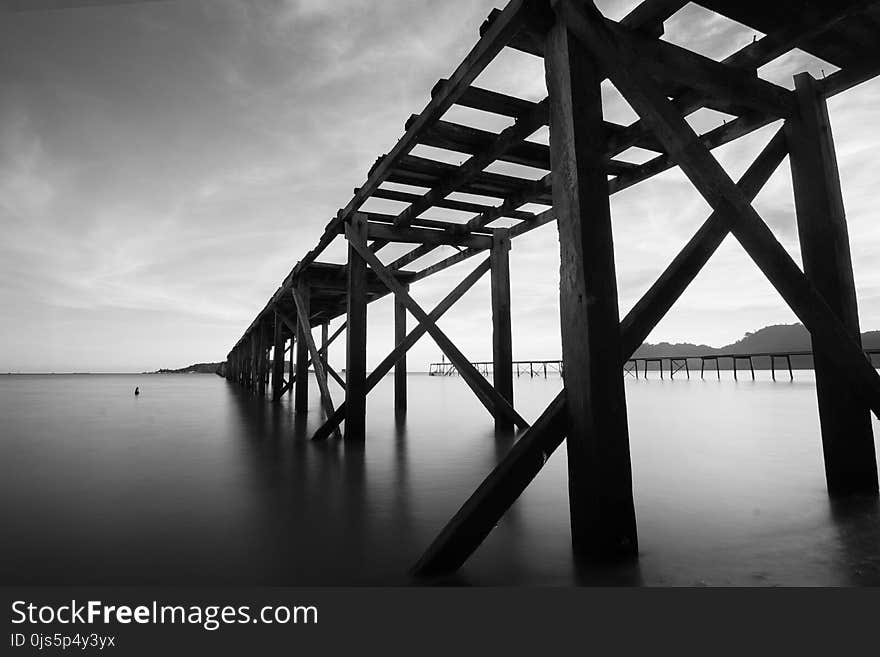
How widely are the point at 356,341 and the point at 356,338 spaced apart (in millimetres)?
44

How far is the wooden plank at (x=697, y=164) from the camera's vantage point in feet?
7.72

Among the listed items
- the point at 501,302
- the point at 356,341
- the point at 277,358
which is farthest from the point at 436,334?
the point at 277,358

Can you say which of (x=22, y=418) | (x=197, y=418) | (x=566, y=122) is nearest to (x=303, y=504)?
(x=566, y=122)

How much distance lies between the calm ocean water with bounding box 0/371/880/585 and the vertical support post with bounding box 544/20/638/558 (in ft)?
0.85

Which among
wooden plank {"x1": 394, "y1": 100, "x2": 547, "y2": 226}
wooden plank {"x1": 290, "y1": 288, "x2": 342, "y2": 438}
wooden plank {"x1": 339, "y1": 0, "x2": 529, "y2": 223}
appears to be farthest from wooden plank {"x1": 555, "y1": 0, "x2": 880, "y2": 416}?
wooden plank {"x1": 290, "y1": 288, "x2": 342, "y2": 438}

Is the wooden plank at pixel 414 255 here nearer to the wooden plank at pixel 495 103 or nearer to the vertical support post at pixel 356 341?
the vertical support post at pixel 356 341

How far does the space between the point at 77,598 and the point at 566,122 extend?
10.7 ft

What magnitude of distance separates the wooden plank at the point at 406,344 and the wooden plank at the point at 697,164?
4.07 metres

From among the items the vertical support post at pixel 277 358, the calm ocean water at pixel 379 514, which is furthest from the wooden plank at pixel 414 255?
the vertical support post at pixel 277 358

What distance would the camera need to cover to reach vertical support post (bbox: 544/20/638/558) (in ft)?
7.32

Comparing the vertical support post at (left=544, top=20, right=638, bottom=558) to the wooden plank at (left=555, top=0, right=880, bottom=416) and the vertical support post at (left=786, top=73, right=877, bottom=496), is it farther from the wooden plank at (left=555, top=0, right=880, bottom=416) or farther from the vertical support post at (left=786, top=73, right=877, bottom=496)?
the vertical support post at (left=786, top=73, right=877, bottom=496)

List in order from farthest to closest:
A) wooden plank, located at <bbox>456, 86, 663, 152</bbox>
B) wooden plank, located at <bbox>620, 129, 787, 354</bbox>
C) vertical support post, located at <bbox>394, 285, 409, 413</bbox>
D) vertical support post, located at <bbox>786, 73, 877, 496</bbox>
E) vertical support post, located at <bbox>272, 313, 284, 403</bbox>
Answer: vertical support post, located at <bbox>272, 313, 284, 403</bbox>
vertical support post, located at <bbox>394, 285, 409, 413</bbox>
wooden plank, located at <bbox>456, 86, 663, 152</bbox>
vertical support post, located at <bbox>786, 73, 877, 496</bbox>
wooden plank, located at <bbox>620, 129, 787, 354</bbox>

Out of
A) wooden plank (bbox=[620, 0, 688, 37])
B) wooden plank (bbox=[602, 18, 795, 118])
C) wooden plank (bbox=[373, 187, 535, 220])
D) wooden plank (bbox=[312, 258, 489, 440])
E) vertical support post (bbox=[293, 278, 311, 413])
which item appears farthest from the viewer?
vertical support post (bbox=[293, 278, 311, 413])

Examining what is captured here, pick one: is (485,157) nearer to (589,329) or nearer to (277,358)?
(589,329)
